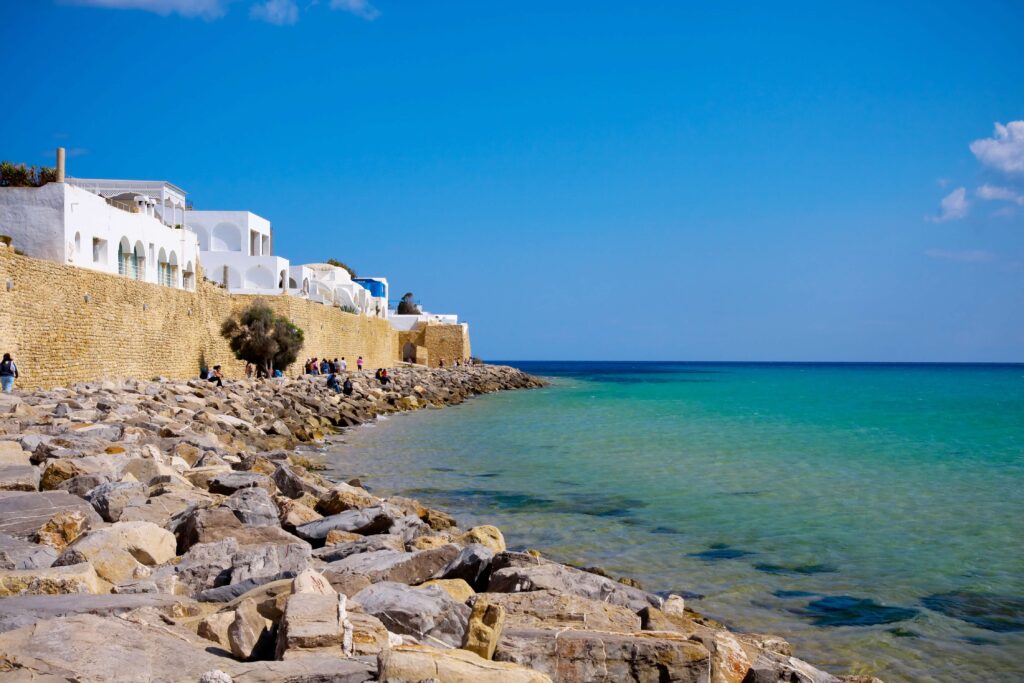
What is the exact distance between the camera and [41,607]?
343 centimetres

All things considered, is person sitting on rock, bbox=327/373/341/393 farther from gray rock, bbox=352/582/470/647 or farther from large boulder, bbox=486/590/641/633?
Result: gray rock, bbox=352/582/470/647

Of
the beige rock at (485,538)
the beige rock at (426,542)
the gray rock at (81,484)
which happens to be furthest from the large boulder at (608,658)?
the gray rock at (81,484)

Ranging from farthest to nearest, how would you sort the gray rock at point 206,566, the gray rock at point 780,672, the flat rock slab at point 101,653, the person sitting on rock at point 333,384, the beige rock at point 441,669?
the person sitting on rock at point 333,384 < the gray rock at point 206,566 < the gray rock at point 780,672 < the beige rock at point 441,669 < the flat rock slab at point 101,653

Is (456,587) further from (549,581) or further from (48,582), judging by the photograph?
(48,582)

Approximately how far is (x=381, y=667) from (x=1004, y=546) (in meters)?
7.77

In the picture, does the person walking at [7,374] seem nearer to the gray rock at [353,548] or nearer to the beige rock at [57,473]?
the beige rock at [57,473]

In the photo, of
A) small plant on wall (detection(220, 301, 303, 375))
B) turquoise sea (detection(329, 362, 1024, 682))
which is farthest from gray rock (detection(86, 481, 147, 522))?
small plant on wall (detection(220, 301, 303, 375))

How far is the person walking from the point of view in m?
14.0

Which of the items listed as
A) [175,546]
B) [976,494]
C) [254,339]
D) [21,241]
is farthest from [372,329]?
[175,546]

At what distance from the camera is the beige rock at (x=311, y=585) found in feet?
11.7

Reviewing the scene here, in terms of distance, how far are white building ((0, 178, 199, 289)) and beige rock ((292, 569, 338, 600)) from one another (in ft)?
58.2

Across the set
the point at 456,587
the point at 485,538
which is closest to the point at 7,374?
the point at 485,538

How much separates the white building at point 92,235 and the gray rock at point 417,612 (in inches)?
700

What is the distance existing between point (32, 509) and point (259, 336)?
2346 cm
